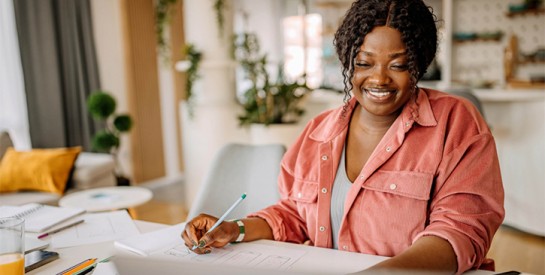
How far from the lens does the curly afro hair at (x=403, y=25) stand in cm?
113

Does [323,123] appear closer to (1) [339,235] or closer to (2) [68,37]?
(1) [339,235]

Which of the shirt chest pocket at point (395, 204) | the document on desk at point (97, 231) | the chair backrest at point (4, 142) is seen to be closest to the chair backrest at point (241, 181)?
the document on desk at point (97, 231)

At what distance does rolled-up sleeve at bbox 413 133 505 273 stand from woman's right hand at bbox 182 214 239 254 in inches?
16.9

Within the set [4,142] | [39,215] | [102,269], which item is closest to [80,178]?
[4,142]

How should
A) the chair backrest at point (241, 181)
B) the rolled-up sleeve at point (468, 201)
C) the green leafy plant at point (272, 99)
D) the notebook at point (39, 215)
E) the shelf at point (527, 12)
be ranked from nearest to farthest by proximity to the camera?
the rolled-up sleeve at point (468, 201)
the notebook at point (39, 215)
the chair backrest at point (241, 181)
the green leafy plant at point (272, 99)
the shelf at point (527, 12)

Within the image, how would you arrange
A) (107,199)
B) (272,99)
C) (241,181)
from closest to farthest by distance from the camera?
(241,181) < (107,199) < (272,99)

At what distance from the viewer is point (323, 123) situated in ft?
4.54

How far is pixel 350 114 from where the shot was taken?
1.36 m

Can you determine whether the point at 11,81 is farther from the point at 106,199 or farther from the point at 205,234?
the point at 205,234

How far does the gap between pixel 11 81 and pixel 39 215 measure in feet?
9.17

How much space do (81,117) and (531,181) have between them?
3.62 metres

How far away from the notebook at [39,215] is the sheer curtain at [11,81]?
261 centimetres

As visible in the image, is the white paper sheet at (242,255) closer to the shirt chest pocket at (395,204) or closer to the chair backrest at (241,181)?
the shirt chest pocket at (395,204)

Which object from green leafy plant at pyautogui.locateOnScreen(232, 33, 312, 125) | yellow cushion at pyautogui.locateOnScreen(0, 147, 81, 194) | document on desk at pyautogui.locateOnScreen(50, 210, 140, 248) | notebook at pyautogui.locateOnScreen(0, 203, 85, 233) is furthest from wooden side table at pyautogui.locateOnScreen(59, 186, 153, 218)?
green leafy plant at pyautogui.locateOnScreen(232, 33, 312, 125)
